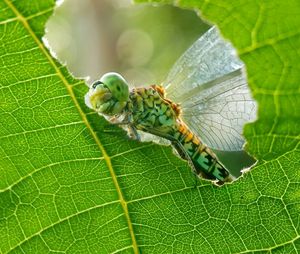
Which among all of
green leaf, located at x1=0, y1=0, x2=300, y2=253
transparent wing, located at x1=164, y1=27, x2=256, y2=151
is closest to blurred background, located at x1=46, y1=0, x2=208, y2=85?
transparent wing, located at x1=164, y1=27, x2=256, y2=151

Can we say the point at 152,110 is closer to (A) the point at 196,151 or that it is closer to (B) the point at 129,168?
(A) the point at 196,151

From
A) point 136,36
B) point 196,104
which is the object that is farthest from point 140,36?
point 196,104

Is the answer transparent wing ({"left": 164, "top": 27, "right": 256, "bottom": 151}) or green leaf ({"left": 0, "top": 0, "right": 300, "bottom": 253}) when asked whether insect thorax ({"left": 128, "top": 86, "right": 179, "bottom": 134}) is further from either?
green leaf ({"left": 0, "top": 0, "right": 300, "bottom": 253})

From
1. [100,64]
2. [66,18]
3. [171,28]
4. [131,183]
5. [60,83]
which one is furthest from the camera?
[171,28]

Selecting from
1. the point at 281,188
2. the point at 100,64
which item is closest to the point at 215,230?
the point at 281,188

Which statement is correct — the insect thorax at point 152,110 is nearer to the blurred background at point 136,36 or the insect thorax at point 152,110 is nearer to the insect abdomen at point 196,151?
the insect abdomen at point 196,151

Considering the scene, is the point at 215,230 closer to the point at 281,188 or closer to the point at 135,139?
the point at 281,188

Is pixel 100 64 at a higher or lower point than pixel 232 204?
lower

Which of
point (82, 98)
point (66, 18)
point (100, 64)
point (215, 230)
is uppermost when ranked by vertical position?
point (82, 98)
